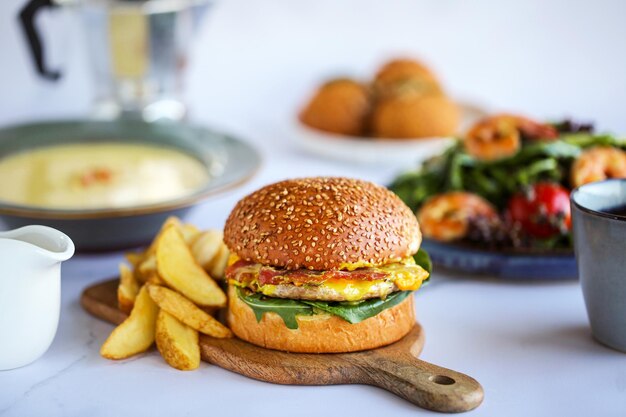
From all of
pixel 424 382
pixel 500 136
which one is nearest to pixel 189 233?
pixel 424 382

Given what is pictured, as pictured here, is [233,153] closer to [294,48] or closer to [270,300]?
[270,300]

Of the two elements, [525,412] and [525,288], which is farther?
[525,288]

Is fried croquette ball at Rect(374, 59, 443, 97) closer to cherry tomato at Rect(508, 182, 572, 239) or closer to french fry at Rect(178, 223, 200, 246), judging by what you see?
cherry tomato at Rect(508, 182, 572, 239)

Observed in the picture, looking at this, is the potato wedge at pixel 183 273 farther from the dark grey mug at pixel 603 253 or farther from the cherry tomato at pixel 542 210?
the cherry tomato at pixel 542 210

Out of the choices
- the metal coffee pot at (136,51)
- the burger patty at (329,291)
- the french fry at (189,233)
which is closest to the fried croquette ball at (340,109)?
the metal coffee pot at (136,51)

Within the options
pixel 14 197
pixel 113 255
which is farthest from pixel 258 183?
pixel 14 197

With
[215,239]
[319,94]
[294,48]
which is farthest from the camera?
[294,48]

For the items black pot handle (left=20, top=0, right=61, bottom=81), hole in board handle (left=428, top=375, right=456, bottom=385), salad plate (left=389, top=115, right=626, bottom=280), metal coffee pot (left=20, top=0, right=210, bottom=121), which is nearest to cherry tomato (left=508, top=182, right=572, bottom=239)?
salad plate (left=389, top=115, right=626, bottom=280)
